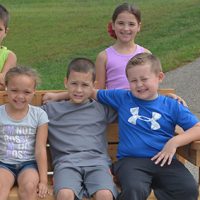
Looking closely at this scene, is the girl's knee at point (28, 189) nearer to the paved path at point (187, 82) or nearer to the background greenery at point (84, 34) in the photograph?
the paved path at point (187, 82)

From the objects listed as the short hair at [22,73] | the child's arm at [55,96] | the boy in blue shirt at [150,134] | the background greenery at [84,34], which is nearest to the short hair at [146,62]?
the boy in blue shirt at [150,134]

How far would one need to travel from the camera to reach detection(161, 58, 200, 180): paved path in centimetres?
1059

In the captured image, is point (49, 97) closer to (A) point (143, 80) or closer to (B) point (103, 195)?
(A) point (143, 80)

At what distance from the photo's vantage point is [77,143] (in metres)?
4.62

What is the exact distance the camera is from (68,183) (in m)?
4.21

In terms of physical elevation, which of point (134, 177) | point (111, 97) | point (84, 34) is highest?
point (84, 34)

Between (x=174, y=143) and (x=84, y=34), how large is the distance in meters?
15.9

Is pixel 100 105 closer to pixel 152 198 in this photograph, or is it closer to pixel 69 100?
pixel 69 100

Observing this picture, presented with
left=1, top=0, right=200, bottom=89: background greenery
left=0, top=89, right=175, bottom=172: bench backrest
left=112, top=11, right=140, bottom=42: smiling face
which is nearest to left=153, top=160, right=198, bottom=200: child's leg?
left=0, top=89, right=175, bottom=172: bench backrest

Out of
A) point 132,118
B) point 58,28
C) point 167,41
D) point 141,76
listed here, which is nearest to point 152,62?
point 141,76

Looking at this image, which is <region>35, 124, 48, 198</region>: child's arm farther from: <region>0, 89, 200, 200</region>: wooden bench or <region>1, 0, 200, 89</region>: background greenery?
<region>1, 0, 200, 89</region>: background greenery

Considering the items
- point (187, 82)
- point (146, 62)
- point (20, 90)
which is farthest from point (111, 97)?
point (187, 82)

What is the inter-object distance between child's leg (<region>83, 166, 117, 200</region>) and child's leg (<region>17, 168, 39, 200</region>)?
0.36 m

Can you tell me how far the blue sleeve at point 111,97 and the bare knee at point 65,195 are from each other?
89cm
